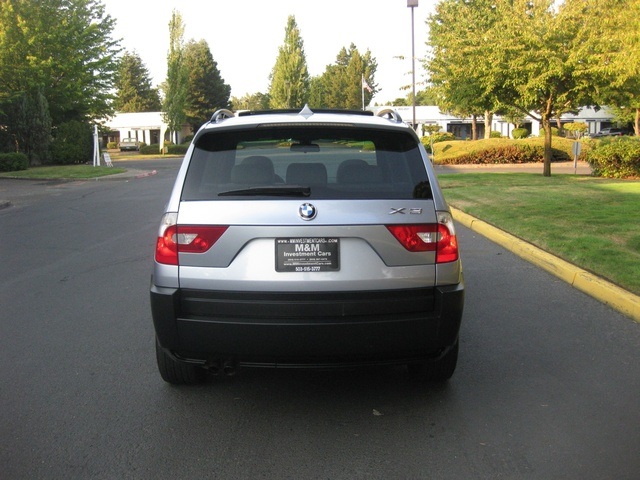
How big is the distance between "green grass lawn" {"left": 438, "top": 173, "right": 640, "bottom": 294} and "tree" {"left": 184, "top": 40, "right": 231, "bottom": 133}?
66.2 m

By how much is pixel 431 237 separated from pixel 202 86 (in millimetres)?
81679

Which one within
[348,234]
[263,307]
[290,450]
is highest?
[348,234]

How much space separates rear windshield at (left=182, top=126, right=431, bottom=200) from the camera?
150 inches

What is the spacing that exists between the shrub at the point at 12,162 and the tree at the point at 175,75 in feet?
80.0

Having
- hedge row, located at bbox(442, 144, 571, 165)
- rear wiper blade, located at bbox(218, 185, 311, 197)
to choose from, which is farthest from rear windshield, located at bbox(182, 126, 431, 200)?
hedge row, located at bbox(442, 144, 571, 165)

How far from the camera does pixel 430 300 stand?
3.77m

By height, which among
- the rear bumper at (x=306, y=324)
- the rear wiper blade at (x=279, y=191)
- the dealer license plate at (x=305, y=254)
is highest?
the rear wiper blade at (x=279, y=191)

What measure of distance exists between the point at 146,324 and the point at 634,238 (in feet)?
22.4

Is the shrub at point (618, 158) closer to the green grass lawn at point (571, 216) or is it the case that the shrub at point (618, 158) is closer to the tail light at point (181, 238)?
the green grass lawn at point (571, 216)

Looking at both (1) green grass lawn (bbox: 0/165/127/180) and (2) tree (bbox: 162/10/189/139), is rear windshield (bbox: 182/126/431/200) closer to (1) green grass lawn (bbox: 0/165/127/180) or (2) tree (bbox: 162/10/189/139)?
(1) green grass lawn (bbox: 0/165/127/180)

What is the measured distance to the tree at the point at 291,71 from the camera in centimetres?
7088

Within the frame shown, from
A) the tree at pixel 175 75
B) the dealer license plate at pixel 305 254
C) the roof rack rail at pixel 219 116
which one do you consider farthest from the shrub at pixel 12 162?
the dealer license plate at pixel 305 254

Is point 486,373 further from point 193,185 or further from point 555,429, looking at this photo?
point 193,185

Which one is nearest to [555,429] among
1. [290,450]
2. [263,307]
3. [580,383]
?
[580,383]
